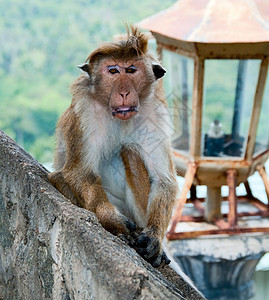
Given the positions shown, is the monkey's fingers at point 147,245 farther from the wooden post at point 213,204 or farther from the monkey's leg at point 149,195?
the wooden post at point 213,204

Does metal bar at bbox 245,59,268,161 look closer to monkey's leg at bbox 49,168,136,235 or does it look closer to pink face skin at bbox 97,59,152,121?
pink face skin at bbox 97,59,152,121

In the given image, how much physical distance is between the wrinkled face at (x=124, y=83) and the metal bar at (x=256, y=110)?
364 centimetres

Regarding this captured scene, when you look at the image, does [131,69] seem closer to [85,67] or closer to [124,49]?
[124,49]

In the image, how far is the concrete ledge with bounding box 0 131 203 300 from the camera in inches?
87.0

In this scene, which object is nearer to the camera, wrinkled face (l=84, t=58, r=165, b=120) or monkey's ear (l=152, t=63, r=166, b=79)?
wrinkled face (l=84, t=58, r=165, b=120)

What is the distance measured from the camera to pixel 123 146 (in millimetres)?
3758

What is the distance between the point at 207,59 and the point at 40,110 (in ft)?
62.3

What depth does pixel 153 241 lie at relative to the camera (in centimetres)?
338

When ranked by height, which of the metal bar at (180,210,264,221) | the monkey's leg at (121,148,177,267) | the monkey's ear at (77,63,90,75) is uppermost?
the monkey's ear at (77,63,90,75)

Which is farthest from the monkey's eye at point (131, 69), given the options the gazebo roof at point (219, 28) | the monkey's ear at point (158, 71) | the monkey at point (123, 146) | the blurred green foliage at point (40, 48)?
the blurred green foliage at point (40, 48)

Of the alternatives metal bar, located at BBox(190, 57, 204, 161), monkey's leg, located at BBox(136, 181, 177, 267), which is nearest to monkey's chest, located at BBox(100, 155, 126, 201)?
monkey's leg, located at BBox(136, 181, 177, 267)

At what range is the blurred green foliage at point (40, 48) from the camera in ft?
82.6

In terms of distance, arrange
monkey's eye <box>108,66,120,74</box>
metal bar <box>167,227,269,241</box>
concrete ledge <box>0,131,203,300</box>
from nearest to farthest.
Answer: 1. concrete ledge <box>0,131,203,300</box>
2. monkey's eye <box>108,66,120,74</box>
3. metal bar <box>167,227,269,241</box>

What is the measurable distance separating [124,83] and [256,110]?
421 centimetres
